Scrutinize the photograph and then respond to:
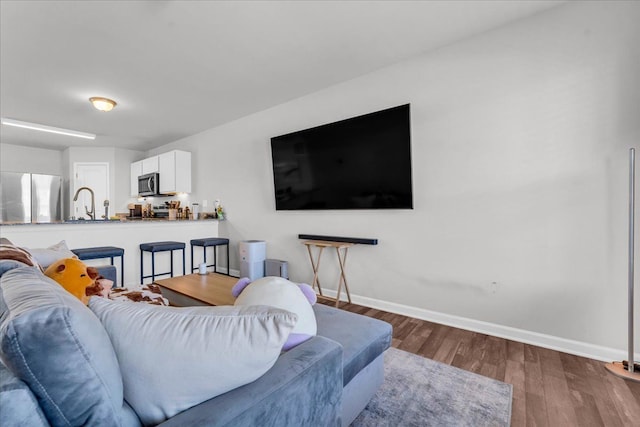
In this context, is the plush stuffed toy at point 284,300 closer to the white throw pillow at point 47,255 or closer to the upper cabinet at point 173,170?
the white throw pillow at point 47,255

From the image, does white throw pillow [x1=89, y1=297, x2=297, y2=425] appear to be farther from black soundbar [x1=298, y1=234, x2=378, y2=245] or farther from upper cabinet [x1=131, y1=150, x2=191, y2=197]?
upper cabinet [x1=131, y1=150, x2=191, y2=197]

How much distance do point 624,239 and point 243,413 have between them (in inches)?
103

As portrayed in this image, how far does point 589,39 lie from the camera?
2.08 meters

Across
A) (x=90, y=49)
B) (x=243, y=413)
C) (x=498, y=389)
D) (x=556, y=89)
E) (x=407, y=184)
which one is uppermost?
(x=90, y=49)

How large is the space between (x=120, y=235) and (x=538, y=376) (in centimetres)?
442

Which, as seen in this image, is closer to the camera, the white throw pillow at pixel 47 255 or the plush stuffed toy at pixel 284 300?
the plush stuffed toy at pixel 284 300

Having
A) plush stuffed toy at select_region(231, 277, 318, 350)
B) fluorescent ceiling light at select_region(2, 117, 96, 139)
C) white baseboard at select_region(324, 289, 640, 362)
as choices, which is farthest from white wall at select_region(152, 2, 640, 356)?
fluorescent ceiling light at select_region(2, 117, 96, 139)

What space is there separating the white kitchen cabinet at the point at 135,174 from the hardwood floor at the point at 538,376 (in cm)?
601

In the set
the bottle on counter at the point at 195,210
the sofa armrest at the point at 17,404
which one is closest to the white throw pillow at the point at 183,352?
the sofa armrest at the point at 17,404

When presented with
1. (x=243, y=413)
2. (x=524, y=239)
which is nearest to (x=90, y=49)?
(x=243, y=413)

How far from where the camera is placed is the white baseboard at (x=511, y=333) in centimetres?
204

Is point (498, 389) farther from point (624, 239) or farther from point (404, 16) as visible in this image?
point (404, 16)

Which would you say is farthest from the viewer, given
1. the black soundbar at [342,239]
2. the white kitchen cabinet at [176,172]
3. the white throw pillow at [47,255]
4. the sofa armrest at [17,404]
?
the white kitchen cabinet at [176,172]

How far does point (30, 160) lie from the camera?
6.12 m
